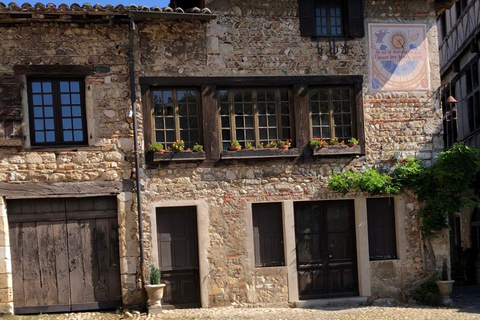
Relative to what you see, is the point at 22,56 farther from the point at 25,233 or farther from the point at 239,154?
the point at 239,154

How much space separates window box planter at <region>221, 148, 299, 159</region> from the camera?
10500mm

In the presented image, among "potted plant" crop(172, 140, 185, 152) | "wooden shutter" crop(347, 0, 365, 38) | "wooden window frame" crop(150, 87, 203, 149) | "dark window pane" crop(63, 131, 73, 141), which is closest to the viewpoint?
"dark window pane" crop(63, 131, 73, 141)

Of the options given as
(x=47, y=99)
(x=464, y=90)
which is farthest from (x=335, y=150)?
(x=464, y=90)

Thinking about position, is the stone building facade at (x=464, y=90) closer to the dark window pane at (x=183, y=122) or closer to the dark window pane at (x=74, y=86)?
the dark window pane at (x=183, y=122)

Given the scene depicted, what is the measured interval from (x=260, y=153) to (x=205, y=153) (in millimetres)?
987

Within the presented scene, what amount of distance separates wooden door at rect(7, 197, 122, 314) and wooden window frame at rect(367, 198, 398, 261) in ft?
15.2

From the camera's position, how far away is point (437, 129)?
11.2m

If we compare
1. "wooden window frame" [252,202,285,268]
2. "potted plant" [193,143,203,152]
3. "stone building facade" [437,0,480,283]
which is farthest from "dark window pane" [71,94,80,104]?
"stone building facade" [437,0,480,283]

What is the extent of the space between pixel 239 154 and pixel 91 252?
306 cm

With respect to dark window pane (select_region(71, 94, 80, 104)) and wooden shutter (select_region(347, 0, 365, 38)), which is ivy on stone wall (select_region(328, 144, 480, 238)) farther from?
dark window pane (select_region(71, 94, 80, 104))

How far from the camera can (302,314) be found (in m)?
10.0

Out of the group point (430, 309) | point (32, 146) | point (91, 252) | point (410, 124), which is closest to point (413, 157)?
point (410, 124)

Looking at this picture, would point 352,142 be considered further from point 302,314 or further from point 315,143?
point 302,314

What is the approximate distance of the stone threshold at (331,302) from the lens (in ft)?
34.7
